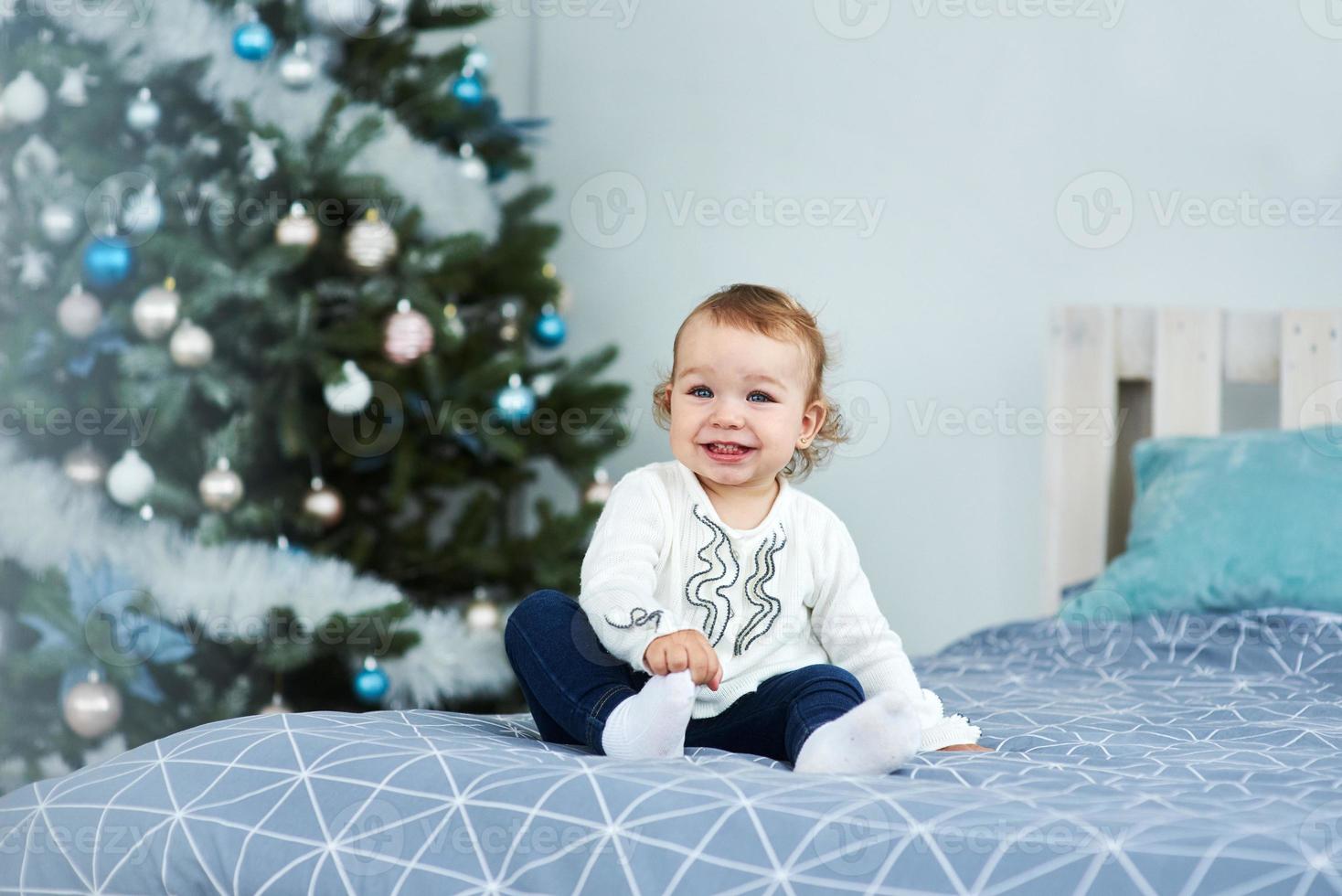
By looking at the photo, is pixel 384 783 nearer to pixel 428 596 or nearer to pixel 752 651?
pixel 752 651

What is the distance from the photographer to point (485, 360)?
229 centimetres

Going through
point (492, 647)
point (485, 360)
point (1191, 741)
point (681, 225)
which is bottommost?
point (492, 647)

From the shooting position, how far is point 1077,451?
7.27ft

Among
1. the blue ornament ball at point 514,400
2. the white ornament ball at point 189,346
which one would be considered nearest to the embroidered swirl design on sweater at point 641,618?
the white ornament ball at point 189,346

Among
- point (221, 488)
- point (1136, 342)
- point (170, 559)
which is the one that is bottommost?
point (170, 559)

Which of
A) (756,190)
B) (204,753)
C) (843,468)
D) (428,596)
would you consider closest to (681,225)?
(756,190)

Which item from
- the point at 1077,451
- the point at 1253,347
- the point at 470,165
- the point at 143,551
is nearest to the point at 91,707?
the point at 143,551

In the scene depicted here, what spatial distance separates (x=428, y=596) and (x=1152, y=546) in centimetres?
123

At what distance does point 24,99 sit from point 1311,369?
6.72 feet

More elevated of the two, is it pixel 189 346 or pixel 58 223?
pixel 58 223

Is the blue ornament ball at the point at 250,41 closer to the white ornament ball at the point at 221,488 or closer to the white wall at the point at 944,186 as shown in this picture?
the white ornament ball at the point at 221,488

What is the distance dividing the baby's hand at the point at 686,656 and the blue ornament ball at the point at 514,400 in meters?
1.31

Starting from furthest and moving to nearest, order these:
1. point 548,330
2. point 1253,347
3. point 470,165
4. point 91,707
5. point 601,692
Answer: point 548,330
point 470,165
point 1253,347
point 91,707
point 601,692

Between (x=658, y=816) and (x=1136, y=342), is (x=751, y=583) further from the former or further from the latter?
(x=1136, y=342)
